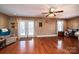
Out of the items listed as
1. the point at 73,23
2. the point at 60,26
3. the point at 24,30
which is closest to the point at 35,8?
the point at 24,30

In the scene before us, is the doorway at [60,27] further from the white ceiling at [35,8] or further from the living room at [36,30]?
the white ceiling at [35,8]

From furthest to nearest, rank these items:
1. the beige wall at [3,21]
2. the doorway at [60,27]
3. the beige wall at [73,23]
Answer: the doorway at [60,27] → the beige wall at [73,23] → the beige wall at [3,21]

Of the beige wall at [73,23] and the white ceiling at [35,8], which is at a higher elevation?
the white ceiling at [35,8]

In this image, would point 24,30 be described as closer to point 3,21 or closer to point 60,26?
point 3,21

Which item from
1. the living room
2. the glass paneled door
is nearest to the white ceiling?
the living room

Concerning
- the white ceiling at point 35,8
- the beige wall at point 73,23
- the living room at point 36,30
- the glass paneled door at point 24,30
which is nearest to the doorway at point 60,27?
the living room at point 36,30

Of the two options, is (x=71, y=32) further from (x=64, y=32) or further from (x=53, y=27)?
(x=53, y=27)

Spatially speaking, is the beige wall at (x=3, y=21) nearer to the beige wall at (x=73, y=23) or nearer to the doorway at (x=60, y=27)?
the doorway at (x=60, y=27)

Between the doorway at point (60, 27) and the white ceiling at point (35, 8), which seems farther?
the doorway at point (60, 27)

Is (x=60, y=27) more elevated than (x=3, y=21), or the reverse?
(x=3, y=21)

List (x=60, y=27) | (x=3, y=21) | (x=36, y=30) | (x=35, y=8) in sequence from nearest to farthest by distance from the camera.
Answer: (x=3, y=21) → (x=35, y=8) → (x=60, y=27) → (x=36, y=30)

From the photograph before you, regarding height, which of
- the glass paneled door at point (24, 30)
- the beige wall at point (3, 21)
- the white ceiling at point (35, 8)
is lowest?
the glass paneled door at point (24, 30)

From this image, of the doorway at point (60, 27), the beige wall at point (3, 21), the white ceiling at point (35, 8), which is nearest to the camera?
the white ceiling at point (35, 8)
